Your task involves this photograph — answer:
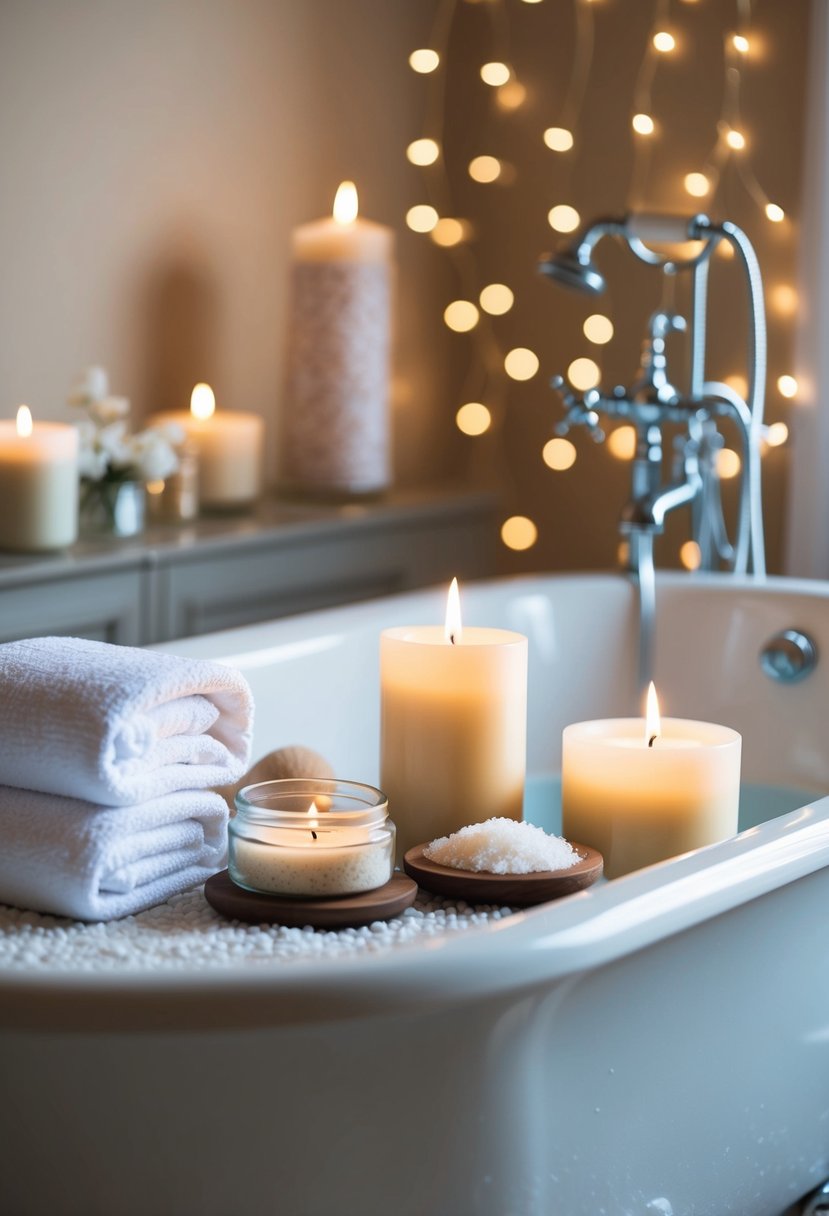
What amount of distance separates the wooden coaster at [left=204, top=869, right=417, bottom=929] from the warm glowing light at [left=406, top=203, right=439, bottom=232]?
1.98m

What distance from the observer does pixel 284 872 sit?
998mm

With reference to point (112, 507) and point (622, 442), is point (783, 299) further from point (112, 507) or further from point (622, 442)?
point (112, 507)

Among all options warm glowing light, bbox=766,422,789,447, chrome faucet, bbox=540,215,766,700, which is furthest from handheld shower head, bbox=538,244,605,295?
warm glowing light, bbox=766,422,789,447

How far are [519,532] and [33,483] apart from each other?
1160 millimetres

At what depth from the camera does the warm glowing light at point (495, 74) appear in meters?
2.71

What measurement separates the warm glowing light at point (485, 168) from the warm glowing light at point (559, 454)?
1.63ft

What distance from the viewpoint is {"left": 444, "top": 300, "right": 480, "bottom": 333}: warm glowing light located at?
2846 millimetres

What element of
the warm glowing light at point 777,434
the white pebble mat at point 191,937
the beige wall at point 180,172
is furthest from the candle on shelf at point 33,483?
the warm glowing light at point 777,434

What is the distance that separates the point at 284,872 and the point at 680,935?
279 millimetres

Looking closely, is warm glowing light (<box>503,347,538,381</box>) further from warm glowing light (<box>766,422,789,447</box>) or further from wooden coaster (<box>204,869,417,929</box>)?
wooden coaster (<box>204,869,417,929</box>)

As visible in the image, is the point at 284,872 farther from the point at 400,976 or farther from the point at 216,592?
the point at 216,592

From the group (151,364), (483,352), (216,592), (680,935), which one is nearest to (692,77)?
(483,352)

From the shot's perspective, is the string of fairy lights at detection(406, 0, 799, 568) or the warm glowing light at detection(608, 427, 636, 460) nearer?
the string of fairy lights at detection(406, 0, 799, 568)

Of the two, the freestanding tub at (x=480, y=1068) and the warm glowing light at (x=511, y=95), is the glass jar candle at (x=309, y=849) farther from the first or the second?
the warm glowing light at (x=511, y=95)
